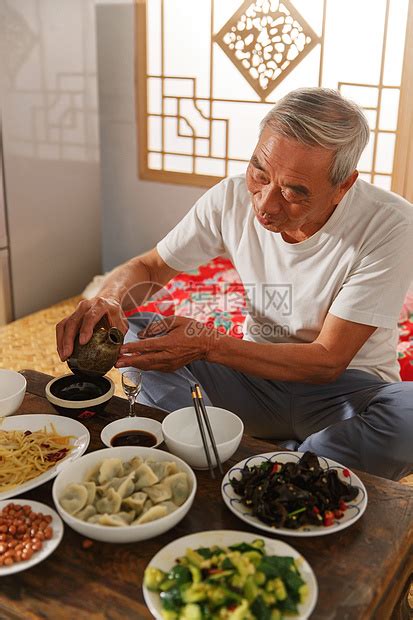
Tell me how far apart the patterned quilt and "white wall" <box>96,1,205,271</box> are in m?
0.73

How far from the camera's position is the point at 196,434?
1779mm

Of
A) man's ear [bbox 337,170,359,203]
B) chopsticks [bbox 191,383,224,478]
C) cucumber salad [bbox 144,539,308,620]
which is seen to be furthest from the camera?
man's ear [bbox 337,170,359,203]

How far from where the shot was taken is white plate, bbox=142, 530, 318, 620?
46.8 inches

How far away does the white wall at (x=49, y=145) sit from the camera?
398 centimetres

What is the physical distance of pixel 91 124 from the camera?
4.59 metres

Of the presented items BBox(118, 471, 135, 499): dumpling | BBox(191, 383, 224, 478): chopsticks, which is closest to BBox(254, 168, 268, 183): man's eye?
BBox(191, 383, 224, 478): chopsticks

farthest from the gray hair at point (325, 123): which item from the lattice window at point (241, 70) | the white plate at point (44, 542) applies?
the lattice window at point (241, 70)

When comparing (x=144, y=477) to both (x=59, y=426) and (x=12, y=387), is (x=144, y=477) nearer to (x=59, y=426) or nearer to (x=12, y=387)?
(x=59, y=426)

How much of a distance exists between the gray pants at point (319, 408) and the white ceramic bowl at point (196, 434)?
1.45ft

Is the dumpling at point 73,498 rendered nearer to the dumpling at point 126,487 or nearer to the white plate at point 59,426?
the dumpling at point 126,487

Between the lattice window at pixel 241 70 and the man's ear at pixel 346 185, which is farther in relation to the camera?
the lattice window at pixel 241 70

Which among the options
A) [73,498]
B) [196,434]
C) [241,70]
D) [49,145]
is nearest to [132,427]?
[196,434]

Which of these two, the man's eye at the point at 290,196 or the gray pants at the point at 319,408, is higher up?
the man's eye at the point at 290,196

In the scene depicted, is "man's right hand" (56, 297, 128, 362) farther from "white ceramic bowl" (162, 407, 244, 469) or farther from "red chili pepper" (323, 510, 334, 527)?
"red chili pepper" (323, 510, 334, 527)
